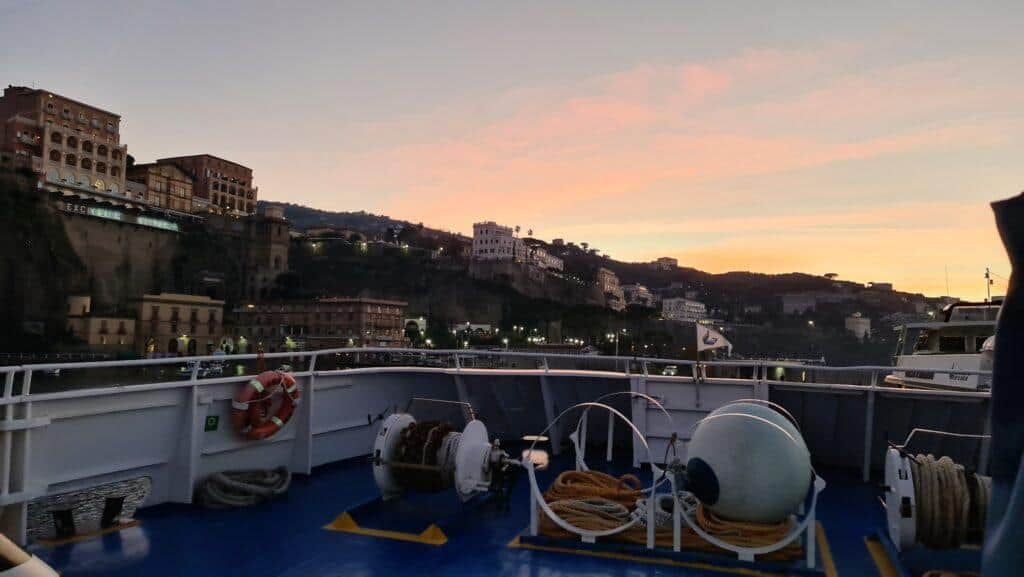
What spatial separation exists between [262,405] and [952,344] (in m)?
18.7

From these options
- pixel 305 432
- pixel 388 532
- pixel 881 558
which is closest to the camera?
pixel 881 558

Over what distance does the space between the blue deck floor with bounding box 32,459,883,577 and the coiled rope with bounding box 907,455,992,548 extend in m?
0.71

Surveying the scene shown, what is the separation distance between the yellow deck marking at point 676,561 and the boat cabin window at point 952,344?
14.3m

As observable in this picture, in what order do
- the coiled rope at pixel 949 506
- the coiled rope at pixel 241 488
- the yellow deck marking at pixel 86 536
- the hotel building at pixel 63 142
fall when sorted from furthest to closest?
the hotel building at pixel 63 142 → the coiled rope at pixel 241 488 → the yellow deck marking at pixel 86 536 → the coiled rope at pixel 949 506

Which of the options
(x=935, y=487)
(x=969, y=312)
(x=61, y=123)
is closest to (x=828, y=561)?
(x=935, y=487)

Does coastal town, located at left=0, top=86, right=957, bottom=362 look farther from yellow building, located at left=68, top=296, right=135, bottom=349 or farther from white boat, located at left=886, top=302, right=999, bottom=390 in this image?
white boat, located at left=886, top=302, right=999, bottom=390

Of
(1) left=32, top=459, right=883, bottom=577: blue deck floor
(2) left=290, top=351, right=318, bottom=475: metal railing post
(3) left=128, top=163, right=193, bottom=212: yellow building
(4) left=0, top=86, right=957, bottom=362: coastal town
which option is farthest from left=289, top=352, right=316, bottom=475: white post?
(3) left=128, top=163, right=193, bottom=212: yellow building

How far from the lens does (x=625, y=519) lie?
679 cm

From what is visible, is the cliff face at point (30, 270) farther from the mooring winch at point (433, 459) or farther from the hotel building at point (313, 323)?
the mooring winch at point (433, 459)

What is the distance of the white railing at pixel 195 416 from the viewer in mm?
6410

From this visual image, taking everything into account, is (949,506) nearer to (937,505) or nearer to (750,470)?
(937,505)

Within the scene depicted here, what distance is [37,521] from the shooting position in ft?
22.2

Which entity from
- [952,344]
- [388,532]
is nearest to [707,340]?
[388,532]

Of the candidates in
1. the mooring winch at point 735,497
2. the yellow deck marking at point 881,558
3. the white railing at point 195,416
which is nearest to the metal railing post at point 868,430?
the white railing at point 195,416
